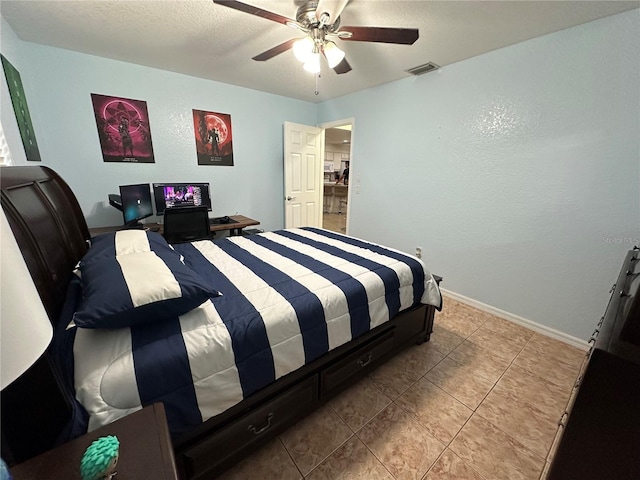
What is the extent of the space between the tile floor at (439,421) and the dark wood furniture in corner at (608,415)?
0.69 m

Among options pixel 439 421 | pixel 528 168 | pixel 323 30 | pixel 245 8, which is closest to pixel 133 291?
pixel 245 8

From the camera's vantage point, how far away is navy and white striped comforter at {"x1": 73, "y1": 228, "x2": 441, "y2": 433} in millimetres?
886

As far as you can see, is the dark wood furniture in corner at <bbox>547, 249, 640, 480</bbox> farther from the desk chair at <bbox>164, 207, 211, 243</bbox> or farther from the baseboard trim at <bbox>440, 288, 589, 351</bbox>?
the desk chair at <bbox>164, 207, 211, 243</bbox>

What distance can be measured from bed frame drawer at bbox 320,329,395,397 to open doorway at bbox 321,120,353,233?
4299mm

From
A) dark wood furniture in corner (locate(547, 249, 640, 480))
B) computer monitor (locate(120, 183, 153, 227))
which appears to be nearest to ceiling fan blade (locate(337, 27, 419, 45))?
dark wood furniture in corner (locate(547, 249, 640, 480))

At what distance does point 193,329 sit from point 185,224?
78.2 inches

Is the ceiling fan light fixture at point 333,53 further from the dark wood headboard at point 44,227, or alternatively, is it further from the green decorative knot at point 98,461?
the green decorative knot at point 98,461

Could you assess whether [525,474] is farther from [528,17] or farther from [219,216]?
[219,216]

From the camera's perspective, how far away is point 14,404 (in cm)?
64

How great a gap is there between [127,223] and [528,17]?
3.90 metres

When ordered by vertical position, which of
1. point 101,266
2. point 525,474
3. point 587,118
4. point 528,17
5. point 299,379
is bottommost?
point 525,474

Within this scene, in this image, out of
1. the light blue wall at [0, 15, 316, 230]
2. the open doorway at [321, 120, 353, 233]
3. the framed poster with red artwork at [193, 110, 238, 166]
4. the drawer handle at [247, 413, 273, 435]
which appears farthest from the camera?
the open doorway at [321, 120, 353, 233]

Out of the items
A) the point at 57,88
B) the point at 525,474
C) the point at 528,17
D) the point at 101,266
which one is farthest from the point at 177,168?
the point at 525,474

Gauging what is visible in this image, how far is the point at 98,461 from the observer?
0.51m
